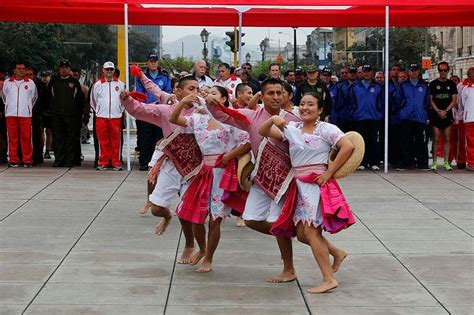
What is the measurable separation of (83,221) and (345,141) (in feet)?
14.9

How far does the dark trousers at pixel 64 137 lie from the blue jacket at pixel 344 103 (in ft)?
15.9

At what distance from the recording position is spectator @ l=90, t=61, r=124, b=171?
1614 centimetres

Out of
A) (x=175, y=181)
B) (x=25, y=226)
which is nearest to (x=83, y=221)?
(x=25, y=226)

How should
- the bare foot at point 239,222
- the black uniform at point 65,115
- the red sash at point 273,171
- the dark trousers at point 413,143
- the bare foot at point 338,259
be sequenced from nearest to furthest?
the red sash at point 273,171 → the bare foot at point 338,259 → the bare foot at point 239,222 → the dark trousers at point 413,143 → the black uniform at point 65,115

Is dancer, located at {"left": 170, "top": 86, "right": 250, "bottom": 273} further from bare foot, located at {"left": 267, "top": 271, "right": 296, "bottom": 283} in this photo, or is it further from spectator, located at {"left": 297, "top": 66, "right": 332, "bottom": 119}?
spectator, located at {"left": 297, "top": 66, "right": 332, "bottom": 119}

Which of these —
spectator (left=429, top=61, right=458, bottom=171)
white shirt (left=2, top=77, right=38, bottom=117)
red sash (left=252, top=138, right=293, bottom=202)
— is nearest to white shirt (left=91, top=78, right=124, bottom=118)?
white shirt (left=2, top=77, right=38, bottom=117)

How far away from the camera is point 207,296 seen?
22.9 feet

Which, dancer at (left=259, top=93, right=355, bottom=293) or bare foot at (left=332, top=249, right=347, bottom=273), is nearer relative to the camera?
dancer at (left=259, top=93, right=355, bottom=293)

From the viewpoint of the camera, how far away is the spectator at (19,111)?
16.4m

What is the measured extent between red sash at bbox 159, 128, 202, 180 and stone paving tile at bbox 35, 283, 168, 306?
1283 mm

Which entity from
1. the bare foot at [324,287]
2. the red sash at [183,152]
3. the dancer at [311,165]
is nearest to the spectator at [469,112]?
the red sash at [183,152]

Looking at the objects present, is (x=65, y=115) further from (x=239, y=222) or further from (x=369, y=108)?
(x=239, y=222)

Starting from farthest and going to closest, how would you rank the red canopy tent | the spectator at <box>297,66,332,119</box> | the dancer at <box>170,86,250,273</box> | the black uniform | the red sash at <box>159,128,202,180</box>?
the red canopy tent
the black uniform
the spectator at <box>297,66,332,119</box>
the red sash at <box>159,128,202,180</box>
the dancer at <box>170,86,250,273</box>

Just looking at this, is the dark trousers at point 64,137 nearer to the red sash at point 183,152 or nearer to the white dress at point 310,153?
the red sash at point 183,152
